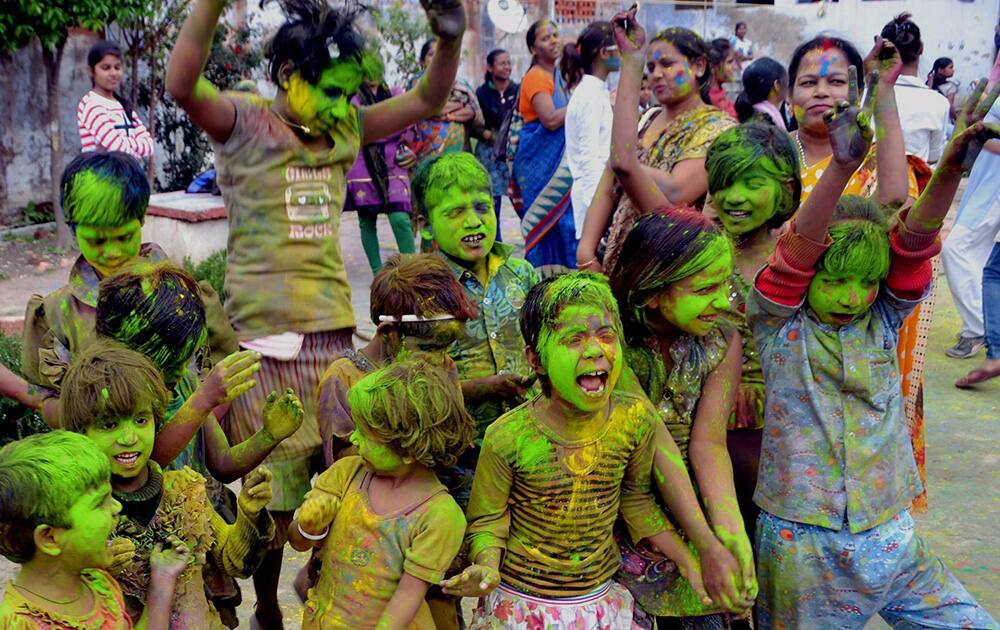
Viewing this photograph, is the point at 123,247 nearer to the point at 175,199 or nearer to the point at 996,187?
the point at 996,187

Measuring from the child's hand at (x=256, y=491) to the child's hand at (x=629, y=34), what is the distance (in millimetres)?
1669

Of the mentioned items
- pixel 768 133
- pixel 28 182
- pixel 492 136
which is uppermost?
pixel 768 133

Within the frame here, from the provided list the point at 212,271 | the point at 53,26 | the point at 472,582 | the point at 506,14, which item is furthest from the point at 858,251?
the point at 506,14

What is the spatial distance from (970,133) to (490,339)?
135 cm

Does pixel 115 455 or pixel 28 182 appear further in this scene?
pixel 28 182

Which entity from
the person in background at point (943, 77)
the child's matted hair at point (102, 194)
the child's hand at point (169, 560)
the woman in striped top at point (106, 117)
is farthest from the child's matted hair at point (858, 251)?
the person in background at point (943, 77)

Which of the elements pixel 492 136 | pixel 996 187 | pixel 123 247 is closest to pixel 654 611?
pixel 123 247

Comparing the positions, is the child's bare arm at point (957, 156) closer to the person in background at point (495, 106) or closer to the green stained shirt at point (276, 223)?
the green stained shirt at point (276, 223)

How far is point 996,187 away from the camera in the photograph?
6484 millimetres

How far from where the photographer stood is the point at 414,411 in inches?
98.4

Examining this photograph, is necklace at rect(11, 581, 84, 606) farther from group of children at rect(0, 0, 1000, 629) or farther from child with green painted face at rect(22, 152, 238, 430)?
child with green painted face at rect(22, 152, 238, 430)

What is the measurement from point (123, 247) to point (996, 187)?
17.8 feet

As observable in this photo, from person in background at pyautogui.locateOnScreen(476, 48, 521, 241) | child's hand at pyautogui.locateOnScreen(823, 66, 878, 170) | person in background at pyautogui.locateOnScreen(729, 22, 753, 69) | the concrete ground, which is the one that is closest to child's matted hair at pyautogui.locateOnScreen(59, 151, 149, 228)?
the concrete ground

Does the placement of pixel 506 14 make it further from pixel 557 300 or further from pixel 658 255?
pixel 557 300
